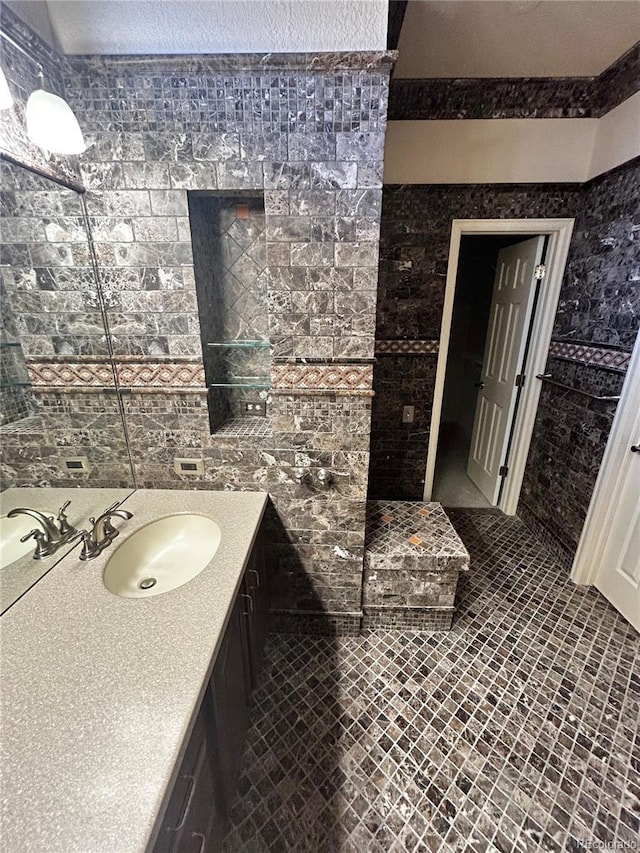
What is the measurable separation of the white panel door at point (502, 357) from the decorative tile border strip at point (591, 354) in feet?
0.81

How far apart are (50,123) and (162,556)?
1451 mm

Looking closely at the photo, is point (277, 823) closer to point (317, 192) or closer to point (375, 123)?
point (317, 192)

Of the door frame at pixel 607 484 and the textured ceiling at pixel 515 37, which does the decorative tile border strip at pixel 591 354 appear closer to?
the door frame at pixel 607 484

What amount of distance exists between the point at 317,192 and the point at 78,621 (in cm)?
153

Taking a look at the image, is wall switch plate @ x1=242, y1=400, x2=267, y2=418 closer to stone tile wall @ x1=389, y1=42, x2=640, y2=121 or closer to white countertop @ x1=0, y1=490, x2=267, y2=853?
white countertop @ x1=0, y1=490, x2=267, y2=853

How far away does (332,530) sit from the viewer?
160 centimetres

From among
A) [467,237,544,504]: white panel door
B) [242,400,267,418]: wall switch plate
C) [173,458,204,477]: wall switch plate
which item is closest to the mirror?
[173,458,204,477]: wall switch plate

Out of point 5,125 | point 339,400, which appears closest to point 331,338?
point 339,400

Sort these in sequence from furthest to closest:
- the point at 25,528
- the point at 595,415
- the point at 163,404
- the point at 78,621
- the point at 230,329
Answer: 1. the point at 595,415
2. the point at 230,329
3. the point at 163,404
4. the point at 25,528
5. the point at 78,621

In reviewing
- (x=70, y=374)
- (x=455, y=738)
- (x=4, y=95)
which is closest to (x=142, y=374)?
(x=70, y=374)

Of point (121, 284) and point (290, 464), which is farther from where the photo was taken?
point (290, 464)

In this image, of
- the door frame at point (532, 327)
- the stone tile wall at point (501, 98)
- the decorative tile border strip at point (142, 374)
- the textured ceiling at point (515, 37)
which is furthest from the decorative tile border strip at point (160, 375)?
the stone tile wall at point (501, 98)

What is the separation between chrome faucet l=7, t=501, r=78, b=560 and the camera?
1.03m

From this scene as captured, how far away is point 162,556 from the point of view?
51.9 inches
